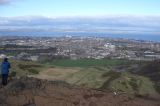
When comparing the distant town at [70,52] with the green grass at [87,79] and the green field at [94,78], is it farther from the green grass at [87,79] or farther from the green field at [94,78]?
the green grass at [87,79]

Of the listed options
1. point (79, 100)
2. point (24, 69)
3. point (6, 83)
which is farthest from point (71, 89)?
point (24, 69)

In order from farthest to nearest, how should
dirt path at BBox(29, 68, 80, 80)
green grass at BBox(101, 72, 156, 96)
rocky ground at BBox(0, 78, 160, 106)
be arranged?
1. dirt path at BBox(29, 68, 80, 80)
2. green grass at BBox(101, 72, 156, 96)
3. rocky ground at BBox(0, 78, 160, 106)

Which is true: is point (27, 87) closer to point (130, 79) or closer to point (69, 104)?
point (69, 104)

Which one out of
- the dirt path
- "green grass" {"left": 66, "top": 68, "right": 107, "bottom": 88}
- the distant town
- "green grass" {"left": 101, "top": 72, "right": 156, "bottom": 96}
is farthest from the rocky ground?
the distant town

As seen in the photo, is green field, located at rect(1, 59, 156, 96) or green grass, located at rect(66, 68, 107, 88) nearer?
green field, located at rect(1, 59, 156, 96)

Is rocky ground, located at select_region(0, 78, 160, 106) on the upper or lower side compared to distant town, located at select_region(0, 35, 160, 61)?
upper

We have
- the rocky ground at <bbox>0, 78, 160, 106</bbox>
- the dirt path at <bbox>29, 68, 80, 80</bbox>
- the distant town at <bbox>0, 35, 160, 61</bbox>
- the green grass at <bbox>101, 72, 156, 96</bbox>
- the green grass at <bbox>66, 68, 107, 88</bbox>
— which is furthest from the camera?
the distant town at <bbox>0, 35, 160, 61</bbox>

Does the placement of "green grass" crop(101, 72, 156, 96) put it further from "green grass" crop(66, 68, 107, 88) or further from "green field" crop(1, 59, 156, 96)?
"green grass" crop(66, 68, 107, 88)

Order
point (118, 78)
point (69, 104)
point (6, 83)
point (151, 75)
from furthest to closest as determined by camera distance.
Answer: point (151, 75) → point (118, 78) → point (6, 83) → point (69, 104)
